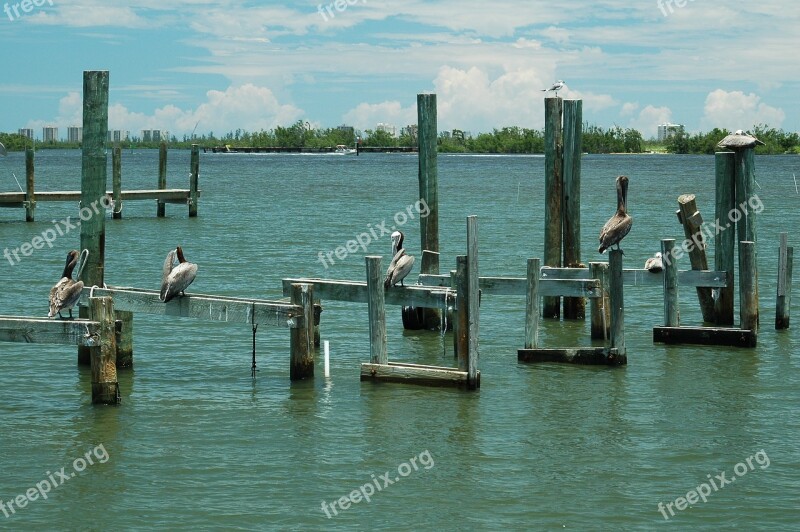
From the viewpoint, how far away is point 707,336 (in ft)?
52.3

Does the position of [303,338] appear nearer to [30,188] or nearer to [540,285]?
[540,285]

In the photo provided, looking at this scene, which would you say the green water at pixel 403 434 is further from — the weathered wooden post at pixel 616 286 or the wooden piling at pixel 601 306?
the weathered wooden post at pixel 616 286

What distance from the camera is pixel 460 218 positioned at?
45.7 metres

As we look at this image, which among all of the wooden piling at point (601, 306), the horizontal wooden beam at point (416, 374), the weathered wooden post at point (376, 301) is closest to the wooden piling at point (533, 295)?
the wooden piling at point (601, 306)

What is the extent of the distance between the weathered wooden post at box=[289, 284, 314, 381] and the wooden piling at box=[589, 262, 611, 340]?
3823mm

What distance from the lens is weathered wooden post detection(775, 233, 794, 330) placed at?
1616 cm

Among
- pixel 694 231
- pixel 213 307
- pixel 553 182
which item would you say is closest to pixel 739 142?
pixel 694 231

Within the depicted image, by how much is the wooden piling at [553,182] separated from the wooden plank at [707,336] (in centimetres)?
180

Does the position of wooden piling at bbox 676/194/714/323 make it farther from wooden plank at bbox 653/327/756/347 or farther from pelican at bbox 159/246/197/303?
pelican at bbox 159/246/197/303

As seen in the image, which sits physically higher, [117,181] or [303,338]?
[117,181]

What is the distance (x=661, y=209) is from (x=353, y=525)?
144ft

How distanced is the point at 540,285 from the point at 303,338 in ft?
11.6

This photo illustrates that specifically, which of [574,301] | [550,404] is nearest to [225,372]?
[550,404]

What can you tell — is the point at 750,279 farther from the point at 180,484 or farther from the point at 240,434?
the point at 180,484
